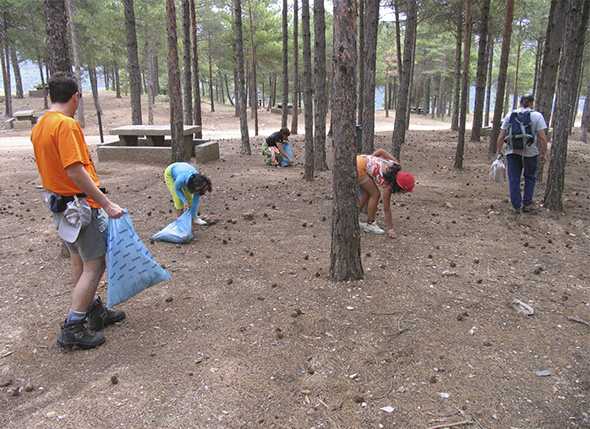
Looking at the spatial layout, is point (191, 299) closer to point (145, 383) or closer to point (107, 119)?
point (145, 383)

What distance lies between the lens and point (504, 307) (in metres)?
4.36

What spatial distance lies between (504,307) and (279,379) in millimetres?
2319

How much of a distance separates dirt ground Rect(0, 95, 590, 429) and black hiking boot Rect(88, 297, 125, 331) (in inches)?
6.3

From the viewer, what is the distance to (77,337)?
139 inches

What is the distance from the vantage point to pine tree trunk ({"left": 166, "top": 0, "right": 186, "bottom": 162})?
8.32 metres

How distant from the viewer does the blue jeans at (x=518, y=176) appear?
717cm

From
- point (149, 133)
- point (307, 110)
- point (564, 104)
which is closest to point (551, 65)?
point (564, 104)

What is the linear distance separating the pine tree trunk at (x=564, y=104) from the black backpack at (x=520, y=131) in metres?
0.39

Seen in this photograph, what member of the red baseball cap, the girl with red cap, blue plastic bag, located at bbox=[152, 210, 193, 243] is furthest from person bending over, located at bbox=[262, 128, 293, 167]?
the red baseball cap

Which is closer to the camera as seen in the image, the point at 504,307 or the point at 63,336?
the point at 63,336

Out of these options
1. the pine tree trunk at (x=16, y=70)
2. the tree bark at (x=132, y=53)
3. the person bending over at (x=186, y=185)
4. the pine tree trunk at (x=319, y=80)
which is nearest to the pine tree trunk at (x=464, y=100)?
the pine tree trunk at (x=319, y=80)

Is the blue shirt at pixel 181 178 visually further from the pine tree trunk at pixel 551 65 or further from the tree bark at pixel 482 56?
the tree bark at pixel 482 56

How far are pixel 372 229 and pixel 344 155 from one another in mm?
2120

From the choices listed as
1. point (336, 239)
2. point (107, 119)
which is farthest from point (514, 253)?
point (107, 119)
